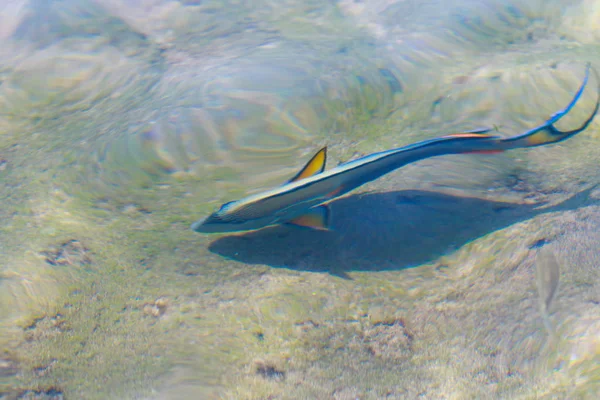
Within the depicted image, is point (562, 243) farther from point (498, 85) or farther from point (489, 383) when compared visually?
point (498, 85)

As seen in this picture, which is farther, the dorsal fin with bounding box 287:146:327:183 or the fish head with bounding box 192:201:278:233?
the dorsal fin with bounding box 287:146:327:183

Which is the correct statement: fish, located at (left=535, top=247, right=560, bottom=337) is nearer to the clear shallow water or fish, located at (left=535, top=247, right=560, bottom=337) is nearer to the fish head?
the clear shallow water

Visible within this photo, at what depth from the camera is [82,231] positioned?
2.77 metres

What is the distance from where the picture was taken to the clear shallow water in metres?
2.03

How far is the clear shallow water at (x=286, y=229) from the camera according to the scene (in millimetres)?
2025

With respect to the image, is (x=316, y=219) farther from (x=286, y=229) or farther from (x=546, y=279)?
(x=546, y=279)

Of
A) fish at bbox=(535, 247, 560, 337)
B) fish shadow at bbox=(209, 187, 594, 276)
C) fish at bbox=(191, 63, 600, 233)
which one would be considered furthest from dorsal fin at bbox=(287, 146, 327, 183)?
fish at bbox=(535, 247, 560, 337)

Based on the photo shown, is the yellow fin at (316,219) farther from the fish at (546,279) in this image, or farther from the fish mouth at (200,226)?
the fish at (546,279)

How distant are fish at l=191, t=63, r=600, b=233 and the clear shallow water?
0.28m

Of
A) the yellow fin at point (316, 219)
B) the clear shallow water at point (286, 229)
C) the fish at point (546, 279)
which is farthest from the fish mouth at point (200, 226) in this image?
the fish at point (546, 279)

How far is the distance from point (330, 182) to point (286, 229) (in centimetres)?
62

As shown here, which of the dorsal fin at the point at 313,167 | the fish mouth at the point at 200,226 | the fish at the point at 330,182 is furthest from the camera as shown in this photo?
the dorsal fin at the point at 313,167

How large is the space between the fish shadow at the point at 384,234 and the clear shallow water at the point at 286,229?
15mm

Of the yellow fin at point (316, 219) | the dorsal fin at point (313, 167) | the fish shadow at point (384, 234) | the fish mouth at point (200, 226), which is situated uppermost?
the dorsal fin at point (313, 167)
